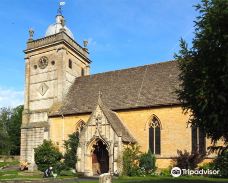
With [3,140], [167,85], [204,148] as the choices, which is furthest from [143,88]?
[3,140]

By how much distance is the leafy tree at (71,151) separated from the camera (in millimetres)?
37312

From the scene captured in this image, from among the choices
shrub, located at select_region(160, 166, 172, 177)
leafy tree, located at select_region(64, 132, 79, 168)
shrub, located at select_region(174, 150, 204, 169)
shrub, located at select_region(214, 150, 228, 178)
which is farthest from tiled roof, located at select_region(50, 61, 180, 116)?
shrub, located at select_region(214, 150, 228, 178)

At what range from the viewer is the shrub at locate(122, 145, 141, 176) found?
3378 centimetres

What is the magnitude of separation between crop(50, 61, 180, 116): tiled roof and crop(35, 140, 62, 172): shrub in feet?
18.1

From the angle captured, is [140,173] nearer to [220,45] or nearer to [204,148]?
[204,148]

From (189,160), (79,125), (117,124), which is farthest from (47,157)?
(189,160)

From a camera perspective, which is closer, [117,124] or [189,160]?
[189,160]

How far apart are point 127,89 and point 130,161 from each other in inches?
383

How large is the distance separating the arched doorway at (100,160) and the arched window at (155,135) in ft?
15.4

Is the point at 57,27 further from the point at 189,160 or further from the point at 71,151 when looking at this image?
the point at 189,160

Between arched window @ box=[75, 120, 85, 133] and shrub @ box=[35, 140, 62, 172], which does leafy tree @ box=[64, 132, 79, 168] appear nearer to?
shrub @ box=[35, 140, 62, 172]

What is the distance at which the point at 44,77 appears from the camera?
46.0 meters

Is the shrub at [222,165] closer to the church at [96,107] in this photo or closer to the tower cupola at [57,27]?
the church at [96,107]

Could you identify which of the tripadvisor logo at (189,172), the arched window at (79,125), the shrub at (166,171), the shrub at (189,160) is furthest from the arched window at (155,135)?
the arched window at (79,125)
